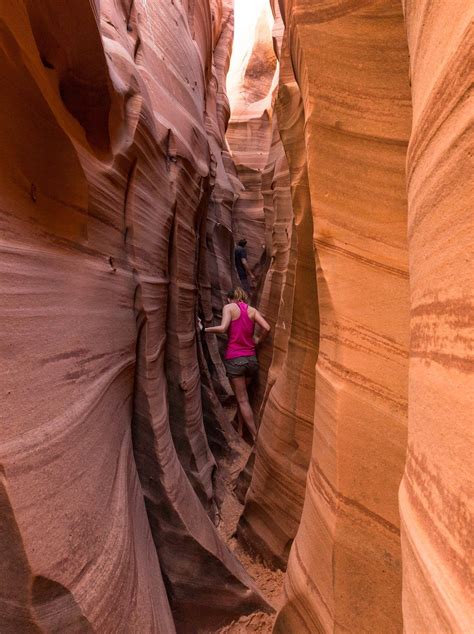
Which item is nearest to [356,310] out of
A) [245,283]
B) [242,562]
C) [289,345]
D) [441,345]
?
[441,345]

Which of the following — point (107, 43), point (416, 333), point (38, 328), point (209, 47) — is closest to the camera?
point (416, 333)

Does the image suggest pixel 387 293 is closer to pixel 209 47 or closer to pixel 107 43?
pixel 107 43

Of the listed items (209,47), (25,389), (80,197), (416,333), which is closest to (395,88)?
(416,333)

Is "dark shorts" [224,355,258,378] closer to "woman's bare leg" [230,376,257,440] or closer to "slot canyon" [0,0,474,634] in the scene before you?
"woman's bare leg" [230,376,257,440]

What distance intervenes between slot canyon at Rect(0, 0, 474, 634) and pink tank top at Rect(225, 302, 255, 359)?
1.61m

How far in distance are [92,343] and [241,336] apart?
3161mm

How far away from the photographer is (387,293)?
1790 millimetres

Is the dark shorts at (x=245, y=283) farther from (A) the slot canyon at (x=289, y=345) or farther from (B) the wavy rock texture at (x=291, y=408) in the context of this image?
(A) the slot canyon at (x=289, y=345)

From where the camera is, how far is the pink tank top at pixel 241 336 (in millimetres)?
5152

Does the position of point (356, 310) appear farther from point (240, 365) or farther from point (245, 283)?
point (245, 283)

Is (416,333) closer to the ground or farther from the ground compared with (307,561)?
farther from the ground

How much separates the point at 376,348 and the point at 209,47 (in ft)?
20.1

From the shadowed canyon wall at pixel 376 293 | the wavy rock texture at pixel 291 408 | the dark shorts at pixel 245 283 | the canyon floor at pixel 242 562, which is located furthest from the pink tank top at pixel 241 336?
the dark shorts at pixel 245 283

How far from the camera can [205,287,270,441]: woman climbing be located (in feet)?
16.8
